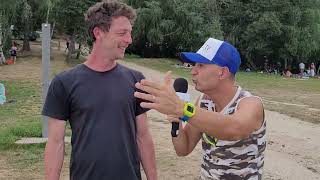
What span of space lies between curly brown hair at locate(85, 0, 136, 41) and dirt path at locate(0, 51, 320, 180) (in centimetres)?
409

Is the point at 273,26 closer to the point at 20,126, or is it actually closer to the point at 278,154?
the point at 278,154

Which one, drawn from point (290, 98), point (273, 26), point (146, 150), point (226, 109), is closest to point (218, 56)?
point (226, 109)

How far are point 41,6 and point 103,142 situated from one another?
94.8 feet

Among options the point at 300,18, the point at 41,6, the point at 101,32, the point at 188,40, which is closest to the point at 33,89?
the point at 41,6

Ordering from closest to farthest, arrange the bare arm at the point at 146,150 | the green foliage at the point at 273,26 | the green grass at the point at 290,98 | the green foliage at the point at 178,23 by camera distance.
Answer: the bare arm at the point at 146,150 → the green grass at the point at 290,98 → the green foliage at the point at 178,23 → the green foliage at the point at 273,26

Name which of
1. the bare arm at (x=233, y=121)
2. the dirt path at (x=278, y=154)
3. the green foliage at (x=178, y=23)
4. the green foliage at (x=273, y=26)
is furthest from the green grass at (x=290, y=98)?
the bare arm at (x=233, y=121)

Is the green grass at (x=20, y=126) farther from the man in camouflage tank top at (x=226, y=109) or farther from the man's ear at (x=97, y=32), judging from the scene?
the man in camouflage tank top at (x=226, y=109)

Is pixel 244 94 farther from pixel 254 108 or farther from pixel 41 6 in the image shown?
pixel 41 6

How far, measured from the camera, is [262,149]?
8.65 feet

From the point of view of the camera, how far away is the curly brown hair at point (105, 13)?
2.79 meters

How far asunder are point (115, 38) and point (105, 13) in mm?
143

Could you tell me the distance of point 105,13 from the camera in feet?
9.18

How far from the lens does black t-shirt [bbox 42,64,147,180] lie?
274cm

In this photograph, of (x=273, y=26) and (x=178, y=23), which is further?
(x=178, y=23)
